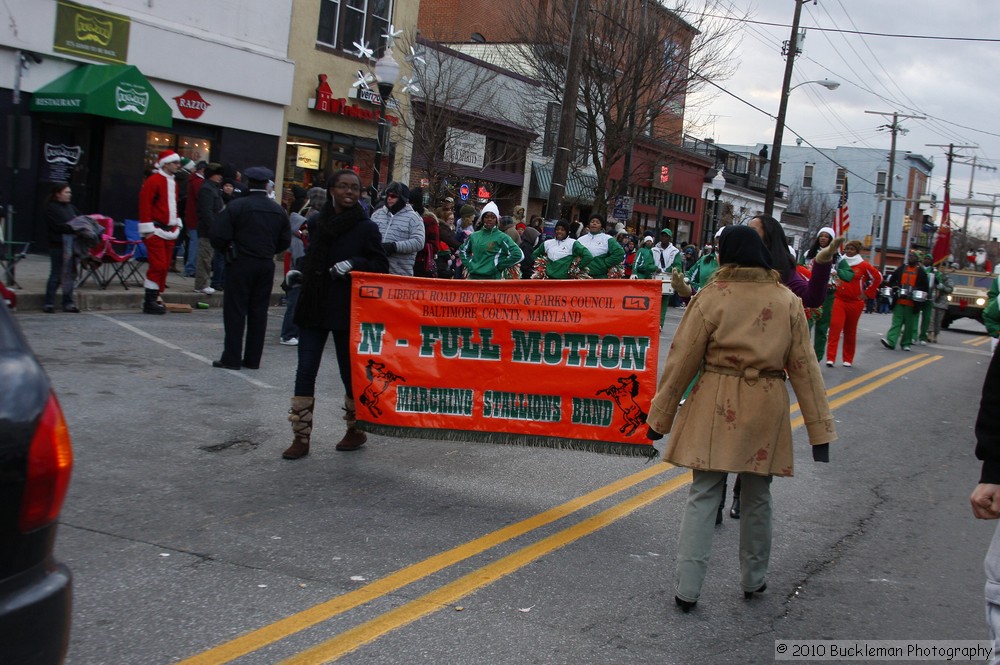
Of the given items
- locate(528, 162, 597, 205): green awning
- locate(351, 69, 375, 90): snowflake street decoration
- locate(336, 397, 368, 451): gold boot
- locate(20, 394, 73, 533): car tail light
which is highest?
locate(351, 69, 375, 90): snowflake street decoration

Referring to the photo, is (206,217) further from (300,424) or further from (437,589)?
(437,589)

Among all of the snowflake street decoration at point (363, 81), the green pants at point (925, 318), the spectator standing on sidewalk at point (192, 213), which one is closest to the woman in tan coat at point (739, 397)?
the spectator standing on sidewalk at point (192, 213)

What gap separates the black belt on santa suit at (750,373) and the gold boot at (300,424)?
308 cm

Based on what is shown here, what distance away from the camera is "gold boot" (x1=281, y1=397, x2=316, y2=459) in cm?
667

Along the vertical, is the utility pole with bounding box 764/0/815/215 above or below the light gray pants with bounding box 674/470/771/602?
above

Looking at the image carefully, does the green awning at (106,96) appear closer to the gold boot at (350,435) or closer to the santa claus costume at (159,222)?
the santa claus costume at (159,222)

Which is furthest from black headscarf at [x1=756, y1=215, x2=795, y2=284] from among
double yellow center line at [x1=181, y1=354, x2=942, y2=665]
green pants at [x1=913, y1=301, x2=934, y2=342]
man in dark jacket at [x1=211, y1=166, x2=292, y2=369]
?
green pants at [x1=913, y1=301, x2=934, y2=342]

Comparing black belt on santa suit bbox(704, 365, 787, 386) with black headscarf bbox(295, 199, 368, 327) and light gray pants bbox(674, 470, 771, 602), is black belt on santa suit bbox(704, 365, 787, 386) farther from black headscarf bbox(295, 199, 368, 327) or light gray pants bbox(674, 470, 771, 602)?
black headscarf bbox(295, 199, 368, 327)

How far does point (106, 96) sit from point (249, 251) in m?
8.49

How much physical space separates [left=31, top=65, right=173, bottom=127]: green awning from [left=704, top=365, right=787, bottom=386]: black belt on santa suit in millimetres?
14158

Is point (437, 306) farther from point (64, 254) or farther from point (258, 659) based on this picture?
point (64, 254)

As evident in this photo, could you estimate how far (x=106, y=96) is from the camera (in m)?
16.2

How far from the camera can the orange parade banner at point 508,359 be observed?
5969 mm

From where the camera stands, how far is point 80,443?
21.9 feet
